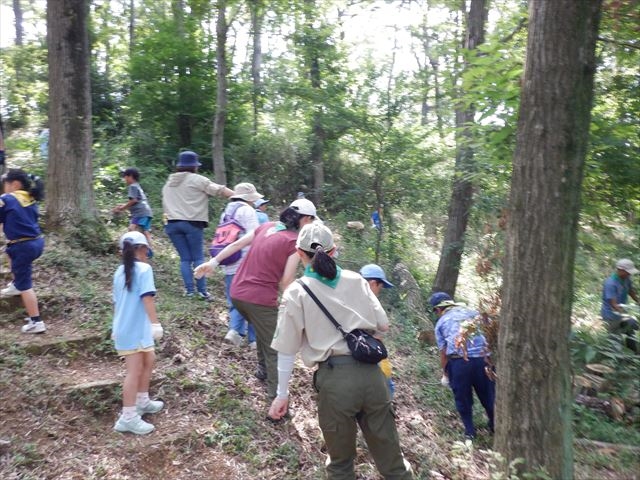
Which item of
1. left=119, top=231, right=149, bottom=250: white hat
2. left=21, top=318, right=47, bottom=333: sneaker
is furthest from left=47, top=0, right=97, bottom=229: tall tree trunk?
left=119, top=231, right=149, bottom=250: white hat

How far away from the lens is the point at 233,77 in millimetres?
15234

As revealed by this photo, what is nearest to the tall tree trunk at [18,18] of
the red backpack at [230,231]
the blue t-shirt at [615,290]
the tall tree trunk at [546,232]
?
the red backpack at [230,231]

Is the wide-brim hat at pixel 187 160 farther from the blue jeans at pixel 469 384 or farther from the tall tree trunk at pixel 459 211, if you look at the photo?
the tall tree trunk at pixel 459 211

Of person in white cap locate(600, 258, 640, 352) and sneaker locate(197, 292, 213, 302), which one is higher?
person in white cap locate(600, 258, 640, 352)

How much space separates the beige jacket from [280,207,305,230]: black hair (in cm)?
254

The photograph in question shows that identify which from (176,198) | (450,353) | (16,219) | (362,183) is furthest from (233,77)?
(450,353)

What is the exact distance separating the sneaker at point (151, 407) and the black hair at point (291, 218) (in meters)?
2.08

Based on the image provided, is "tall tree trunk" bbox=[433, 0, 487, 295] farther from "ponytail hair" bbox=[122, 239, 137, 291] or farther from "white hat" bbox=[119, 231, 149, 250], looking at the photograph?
"ponytail hair" bbox=[122, 239, 137, 291]

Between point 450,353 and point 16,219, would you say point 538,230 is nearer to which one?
point 450,353

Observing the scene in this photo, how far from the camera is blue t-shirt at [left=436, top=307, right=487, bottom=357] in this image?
20.1 ft

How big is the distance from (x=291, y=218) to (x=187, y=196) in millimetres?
2860

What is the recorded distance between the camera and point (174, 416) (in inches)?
208

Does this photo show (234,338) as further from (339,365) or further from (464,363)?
(339,365)

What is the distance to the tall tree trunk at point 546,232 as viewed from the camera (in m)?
3.74
